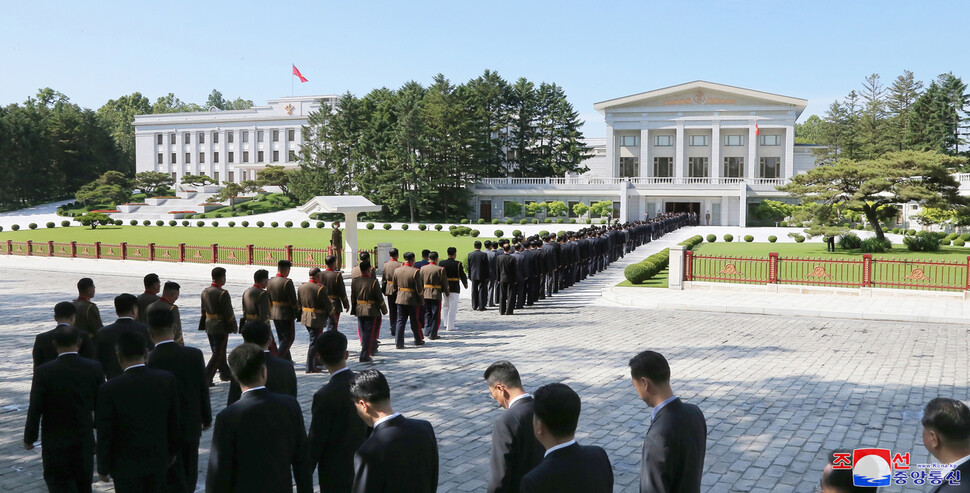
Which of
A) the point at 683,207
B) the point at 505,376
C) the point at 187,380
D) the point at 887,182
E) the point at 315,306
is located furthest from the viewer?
the point at 683,207

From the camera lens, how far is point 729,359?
1130 cm

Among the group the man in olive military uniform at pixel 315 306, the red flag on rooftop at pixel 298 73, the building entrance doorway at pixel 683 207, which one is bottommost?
the man in olive military uniform at pixel 315 306

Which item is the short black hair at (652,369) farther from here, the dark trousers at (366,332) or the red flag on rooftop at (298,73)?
the red flag on rooftop at (298,73)

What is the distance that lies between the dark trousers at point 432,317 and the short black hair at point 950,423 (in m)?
10.1

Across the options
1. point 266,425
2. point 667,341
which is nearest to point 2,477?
A: point 266,425

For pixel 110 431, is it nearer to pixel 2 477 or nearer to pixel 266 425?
pixel 266 425

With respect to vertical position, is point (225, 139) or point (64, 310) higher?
point (225, 139)

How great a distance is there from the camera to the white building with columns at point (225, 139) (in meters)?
91.4

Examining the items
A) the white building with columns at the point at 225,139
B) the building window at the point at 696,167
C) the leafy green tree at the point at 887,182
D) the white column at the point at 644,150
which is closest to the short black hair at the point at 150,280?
the leafy green tree at the point at 887,182

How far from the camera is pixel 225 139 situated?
95188 millimetres

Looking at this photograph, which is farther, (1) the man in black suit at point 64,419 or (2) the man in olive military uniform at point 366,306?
(2) the man in olive military uniform at point 366,306

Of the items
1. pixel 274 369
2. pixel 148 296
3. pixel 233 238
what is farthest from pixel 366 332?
pixel 233 238

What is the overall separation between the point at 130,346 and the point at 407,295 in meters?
7.17

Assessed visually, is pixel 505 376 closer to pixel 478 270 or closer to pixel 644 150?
pixel 478 270
